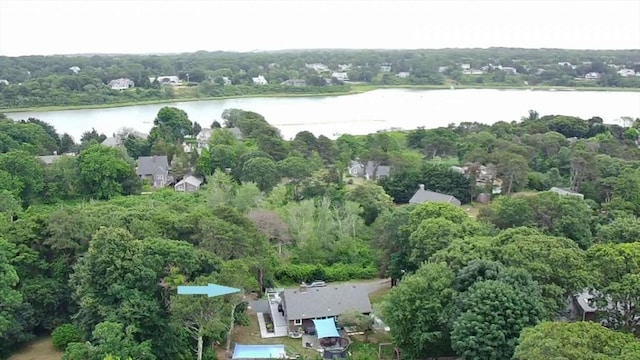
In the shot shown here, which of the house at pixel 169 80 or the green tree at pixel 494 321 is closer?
the green tree at pixel 494 321

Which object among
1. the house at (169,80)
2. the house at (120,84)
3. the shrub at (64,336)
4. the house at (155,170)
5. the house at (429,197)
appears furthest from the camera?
the house at (169,80)

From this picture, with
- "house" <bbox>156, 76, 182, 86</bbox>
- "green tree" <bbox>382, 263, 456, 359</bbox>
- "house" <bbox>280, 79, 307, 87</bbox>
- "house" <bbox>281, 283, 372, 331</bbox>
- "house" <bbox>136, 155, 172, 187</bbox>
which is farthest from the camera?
"house" <bbox>280, 79, 307, 87</bbox>

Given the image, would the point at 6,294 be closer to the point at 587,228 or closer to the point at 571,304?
the point at 571,304

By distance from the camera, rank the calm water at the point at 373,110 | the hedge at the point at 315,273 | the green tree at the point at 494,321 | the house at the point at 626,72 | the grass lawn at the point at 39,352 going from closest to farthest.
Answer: the green tree at the point at 494,321
the grass lawn at the point at 39,352
the hedge at the point at 315,273
the calm water at the point at 373,110
the house at the point at 626,72

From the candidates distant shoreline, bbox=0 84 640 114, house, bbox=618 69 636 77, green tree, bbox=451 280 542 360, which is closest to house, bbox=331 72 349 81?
distant shoreline, bbox=0 84 640 114

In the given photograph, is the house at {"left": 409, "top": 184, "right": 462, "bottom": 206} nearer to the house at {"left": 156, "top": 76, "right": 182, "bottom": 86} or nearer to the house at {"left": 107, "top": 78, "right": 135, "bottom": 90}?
the house at {"left": 107, "top": 78, "right": 135, "bottom": 90}

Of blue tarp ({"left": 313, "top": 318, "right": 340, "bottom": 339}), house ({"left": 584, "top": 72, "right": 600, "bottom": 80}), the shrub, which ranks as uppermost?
house ({"left": 584, "top": 72, "right": 600, "bottom": 80})

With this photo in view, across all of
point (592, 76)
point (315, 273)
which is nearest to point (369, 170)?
point (315, 273)

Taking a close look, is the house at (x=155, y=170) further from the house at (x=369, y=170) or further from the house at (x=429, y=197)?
the house at (x=429, y=197)

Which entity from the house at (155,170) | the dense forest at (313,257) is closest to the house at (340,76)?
the house at (155,170)
